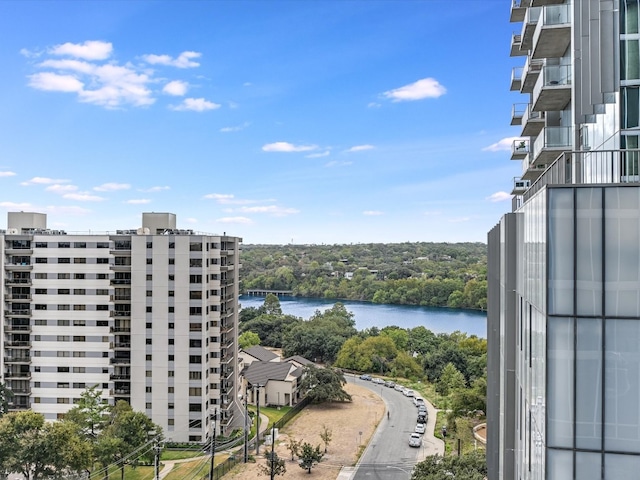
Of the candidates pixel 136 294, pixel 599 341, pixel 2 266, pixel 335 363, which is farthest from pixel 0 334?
pixel 599 341

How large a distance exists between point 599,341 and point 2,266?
3986 centimetres

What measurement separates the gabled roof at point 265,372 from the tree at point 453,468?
79.8 ft

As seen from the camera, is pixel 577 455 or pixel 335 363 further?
pixel 335 363

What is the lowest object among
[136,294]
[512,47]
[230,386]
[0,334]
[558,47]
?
[230,386]

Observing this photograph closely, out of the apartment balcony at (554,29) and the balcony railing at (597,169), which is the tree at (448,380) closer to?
the apartment balcony at (554,29)

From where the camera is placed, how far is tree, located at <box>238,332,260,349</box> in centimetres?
6475

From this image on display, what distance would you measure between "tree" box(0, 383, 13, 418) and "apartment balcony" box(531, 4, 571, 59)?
35913 mm

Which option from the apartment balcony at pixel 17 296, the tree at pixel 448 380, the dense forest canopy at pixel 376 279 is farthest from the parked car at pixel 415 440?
the dense forest canopy at pixel 376 279

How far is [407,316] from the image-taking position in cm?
10506

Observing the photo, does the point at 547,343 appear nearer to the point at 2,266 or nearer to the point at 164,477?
the point at 164,477

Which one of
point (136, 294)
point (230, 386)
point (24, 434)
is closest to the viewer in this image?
point (24, 434)

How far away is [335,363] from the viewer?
6191 centimetres

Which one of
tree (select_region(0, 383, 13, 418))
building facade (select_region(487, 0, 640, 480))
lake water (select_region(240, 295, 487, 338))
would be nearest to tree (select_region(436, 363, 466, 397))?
lake water (select_region(240, 295, 487, 338))

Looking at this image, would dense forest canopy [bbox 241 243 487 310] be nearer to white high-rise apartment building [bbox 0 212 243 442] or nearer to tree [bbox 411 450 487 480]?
white high-rise apartment building [bbox 0 212 243 442]
